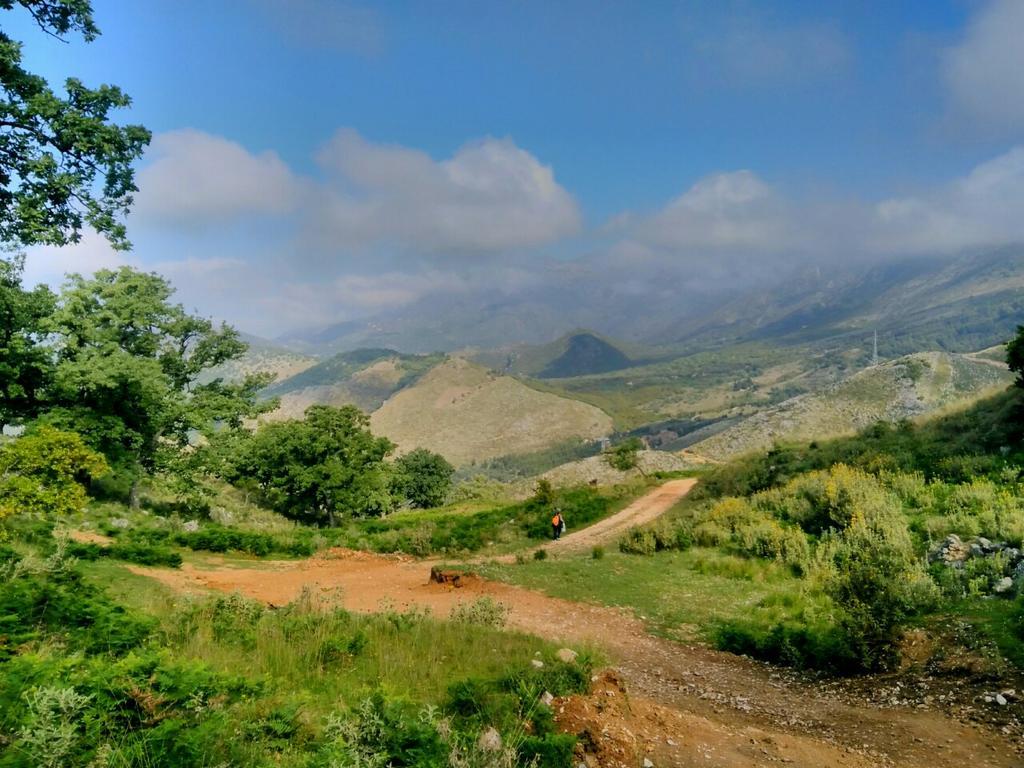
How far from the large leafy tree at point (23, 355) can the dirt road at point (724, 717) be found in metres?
15.4

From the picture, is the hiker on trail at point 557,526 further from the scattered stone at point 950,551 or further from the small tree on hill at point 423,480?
the small tree on hill at point 423,480

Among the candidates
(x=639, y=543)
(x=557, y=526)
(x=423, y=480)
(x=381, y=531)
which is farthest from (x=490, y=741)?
(x=423, y=480)

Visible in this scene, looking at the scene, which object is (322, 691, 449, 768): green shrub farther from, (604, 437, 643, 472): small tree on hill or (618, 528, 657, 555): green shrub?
(604, 437, 643, 472): small tree on hill

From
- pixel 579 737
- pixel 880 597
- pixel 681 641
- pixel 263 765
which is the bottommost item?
pixel 681 641

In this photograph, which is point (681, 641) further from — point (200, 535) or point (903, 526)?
point (200, 535)

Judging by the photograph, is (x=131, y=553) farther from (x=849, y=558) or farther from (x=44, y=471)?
(x=849, y=558)

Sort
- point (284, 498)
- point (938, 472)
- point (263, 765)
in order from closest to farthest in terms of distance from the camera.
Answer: point (263, 765) → point (938, 472) → point (284, 498)

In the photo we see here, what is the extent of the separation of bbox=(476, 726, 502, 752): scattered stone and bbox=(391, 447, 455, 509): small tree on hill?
48453 millimetres

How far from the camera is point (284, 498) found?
3656 centimetres

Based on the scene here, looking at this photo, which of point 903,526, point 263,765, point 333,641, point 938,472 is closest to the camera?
point 263,765

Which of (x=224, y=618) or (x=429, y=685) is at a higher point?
(x=224, y=618)

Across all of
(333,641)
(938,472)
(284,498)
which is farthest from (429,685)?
(284,498)

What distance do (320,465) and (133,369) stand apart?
1292 centimetres

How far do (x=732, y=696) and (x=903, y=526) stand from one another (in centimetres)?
840
